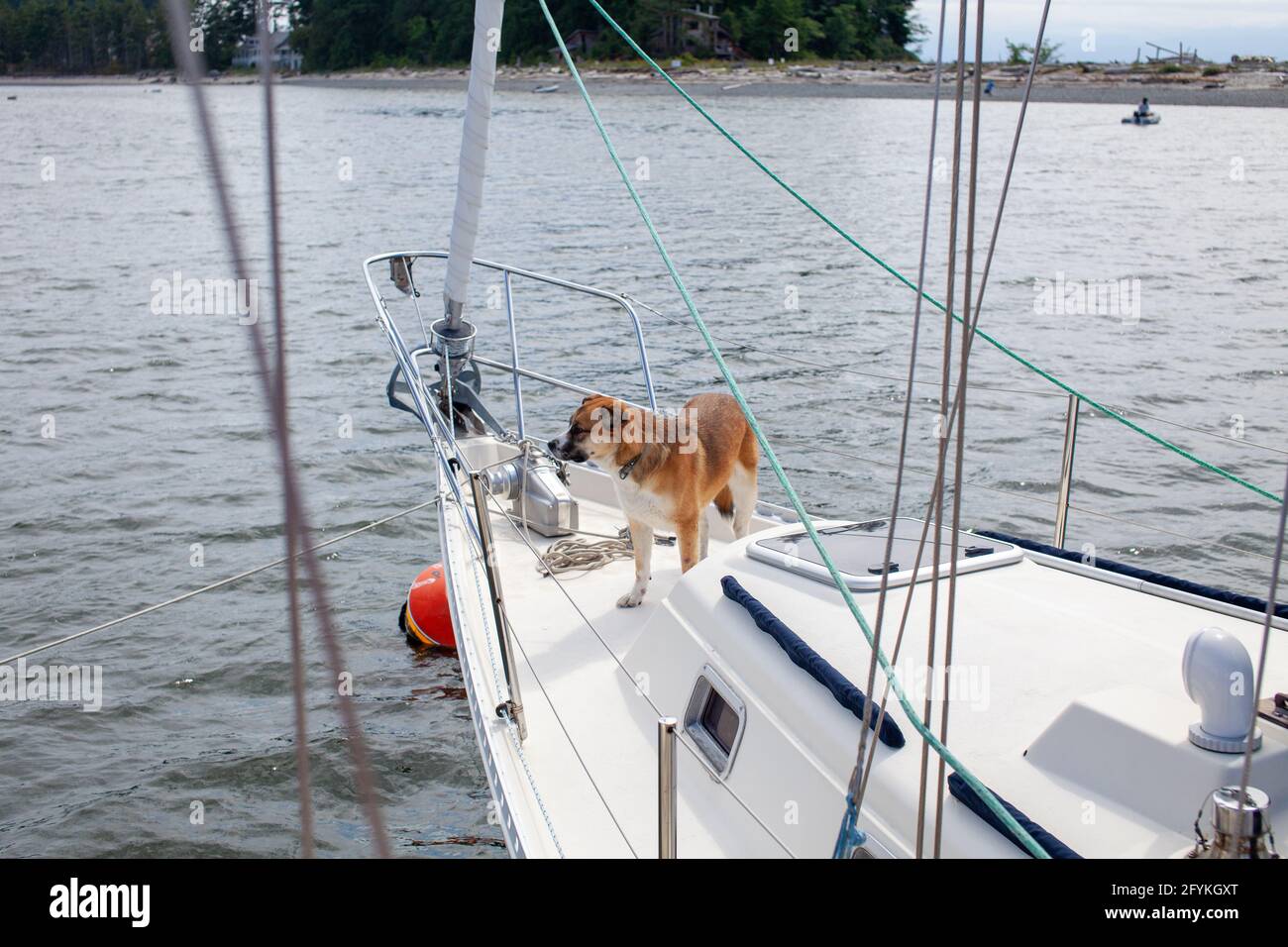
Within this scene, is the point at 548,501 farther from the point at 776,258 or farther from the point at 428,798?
the point at 776,258

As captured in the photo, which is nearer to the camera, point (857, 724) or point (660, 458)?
point (857, 724)

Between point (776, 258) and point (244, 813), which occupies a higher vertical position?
point (776, 258)

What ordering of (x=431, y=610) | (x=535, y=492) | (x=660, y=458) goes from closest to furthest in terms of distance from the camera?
(x=660, y=458) < (x=535, y=492) < (x=431, y=610)

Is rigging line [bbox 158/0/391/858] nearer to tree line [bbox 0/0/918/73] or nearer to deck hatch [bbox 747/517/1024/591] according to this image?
deck hatch [bbox 747/517/1024/591]

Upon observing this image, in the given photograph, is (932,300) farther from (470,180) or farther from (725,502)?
(470,180)

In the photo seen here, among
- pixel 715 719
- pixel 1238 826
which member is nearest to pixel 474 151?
pixel 715 719

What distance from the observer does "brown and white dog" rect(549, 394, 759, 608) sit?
18.5 feet

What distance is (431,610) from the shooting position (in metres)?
8.41

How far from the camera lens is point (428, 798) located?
23.0 ft

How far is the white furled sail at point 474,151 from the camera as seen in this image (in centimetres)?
662

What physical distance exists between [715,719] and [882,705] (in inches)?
67.9

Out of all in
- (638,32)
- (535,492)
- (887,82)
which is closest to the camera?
(535,492)

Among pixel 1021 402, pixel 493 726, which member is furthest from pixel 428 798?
pixel 1021 402
